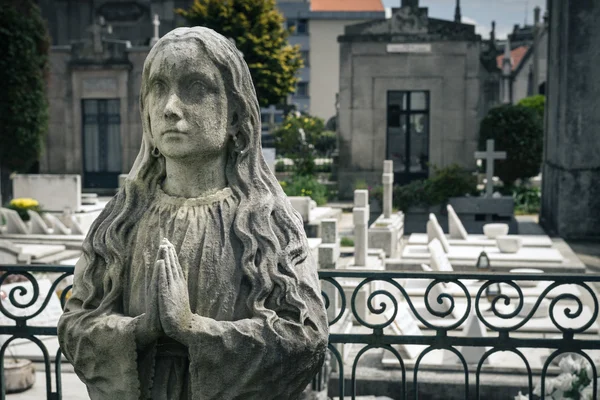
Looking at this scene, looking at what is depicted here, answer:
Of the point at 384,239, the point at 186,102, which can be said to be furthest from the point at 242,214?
the point at 384,239

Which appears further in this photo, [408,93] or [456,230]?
[408,93]

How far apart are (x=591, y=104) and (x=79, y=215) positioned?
1097 cm

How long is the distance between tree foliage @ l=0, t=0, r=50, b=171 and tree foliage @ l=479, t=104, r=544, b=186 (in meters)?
12.9

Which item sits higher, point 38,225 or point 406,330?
point 38,225

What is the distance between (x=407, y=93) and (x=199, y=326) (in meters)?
24.7

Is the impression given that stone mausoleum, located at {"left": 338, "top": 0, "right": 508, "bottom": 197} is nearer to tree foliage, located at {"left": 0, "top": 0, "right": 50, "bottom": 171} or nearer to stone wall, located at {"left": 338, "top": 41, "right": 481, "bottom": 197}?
stone wall, located at {"left": 338, "top": 41, "right": 481, "bottom": 197}

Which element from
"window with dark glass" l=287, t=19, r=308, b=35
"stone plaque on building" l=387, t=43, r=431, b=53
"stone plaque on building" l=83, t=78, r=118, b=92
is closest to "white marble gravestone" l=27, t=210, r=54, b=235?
"stone plaque on building" l=387, t=43, r=431, b=53

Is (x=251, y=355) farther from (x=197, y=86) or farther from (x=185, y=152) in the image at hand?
(x=197, y=86)

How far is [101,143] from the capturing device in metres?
31.3

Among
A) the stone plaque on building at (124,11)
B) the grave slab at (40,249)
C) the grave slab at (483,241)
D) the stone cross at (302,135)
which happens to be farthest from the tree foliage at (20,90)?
the grave slab at (483,241)

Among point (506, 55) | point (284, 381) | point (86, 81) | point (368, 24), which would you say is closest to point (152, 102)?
point (284, 381)

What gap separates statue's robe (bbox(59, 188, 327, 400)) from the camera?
322cm

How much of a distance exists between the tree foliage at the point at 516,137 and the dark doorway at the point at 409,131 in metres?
2.31

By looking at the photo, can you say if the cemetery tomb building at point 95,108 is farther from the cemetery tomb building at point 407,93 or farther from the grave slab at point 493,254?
the grave slab at point 493,254
